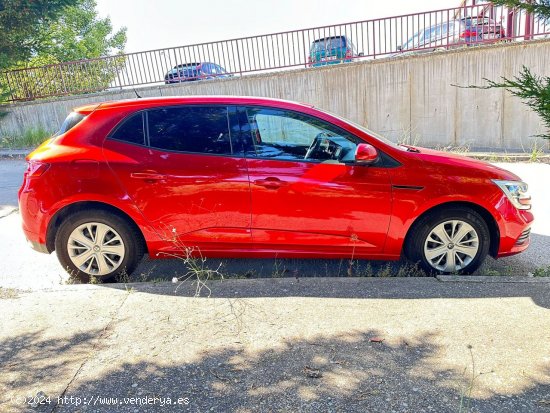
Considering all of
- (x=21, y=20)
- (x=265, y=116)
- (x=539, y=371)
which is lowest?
(x=539, y=371)

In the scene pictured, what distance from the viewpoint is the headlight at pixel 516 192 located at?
371 cm

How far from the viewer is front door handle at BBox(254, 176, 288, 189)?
3635mm

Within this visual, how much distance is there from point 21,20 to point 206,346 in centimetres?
1458

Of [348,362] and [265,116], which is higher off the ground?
[265,116]

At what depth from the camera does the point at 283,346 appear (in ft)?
8.90

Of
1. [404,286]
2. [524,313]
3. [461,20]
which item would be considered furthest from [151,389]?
[461,20]

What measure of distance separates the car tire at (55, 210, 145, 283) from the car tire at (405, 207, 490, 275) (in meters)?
2.60

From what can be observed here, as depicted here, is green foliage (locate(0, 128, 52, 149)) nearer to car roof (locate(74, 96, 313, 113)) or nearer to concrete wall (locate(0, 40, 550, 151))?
concrete wall (locate(0, 40, 550, 151))

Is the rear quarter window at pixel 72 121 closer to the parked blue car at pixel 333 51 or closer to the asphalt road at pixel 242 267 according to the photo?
the asphalt road at pixel 242 267

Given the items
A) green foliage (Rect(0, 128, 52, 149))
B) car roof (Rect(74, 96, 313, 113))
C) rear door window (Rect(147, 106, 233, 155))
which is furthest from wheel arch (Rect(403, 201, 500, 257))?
green foliage (Rect(0, 128, 52, 149))

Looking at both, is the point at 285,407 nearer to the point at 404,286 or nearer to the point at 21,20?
the point at 404,286

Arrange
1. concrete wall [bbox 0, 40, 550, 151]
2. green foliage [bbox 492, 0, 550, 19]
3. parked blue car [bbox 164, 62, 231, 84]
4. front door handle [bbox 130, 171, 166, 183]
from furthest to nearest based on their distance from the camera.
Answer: parked blue car [bbox 164, 62, 231, 84] < concrete wall [bbox 0, 40, 550, 151] < front door handle [bbox 130, 171, 166, 183] < green foliage [bbox 492, 0, 550, 19]

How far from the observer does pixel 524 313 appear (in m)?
3.09

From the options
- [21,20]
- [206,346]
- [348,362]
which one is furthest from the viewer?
[21,20]
